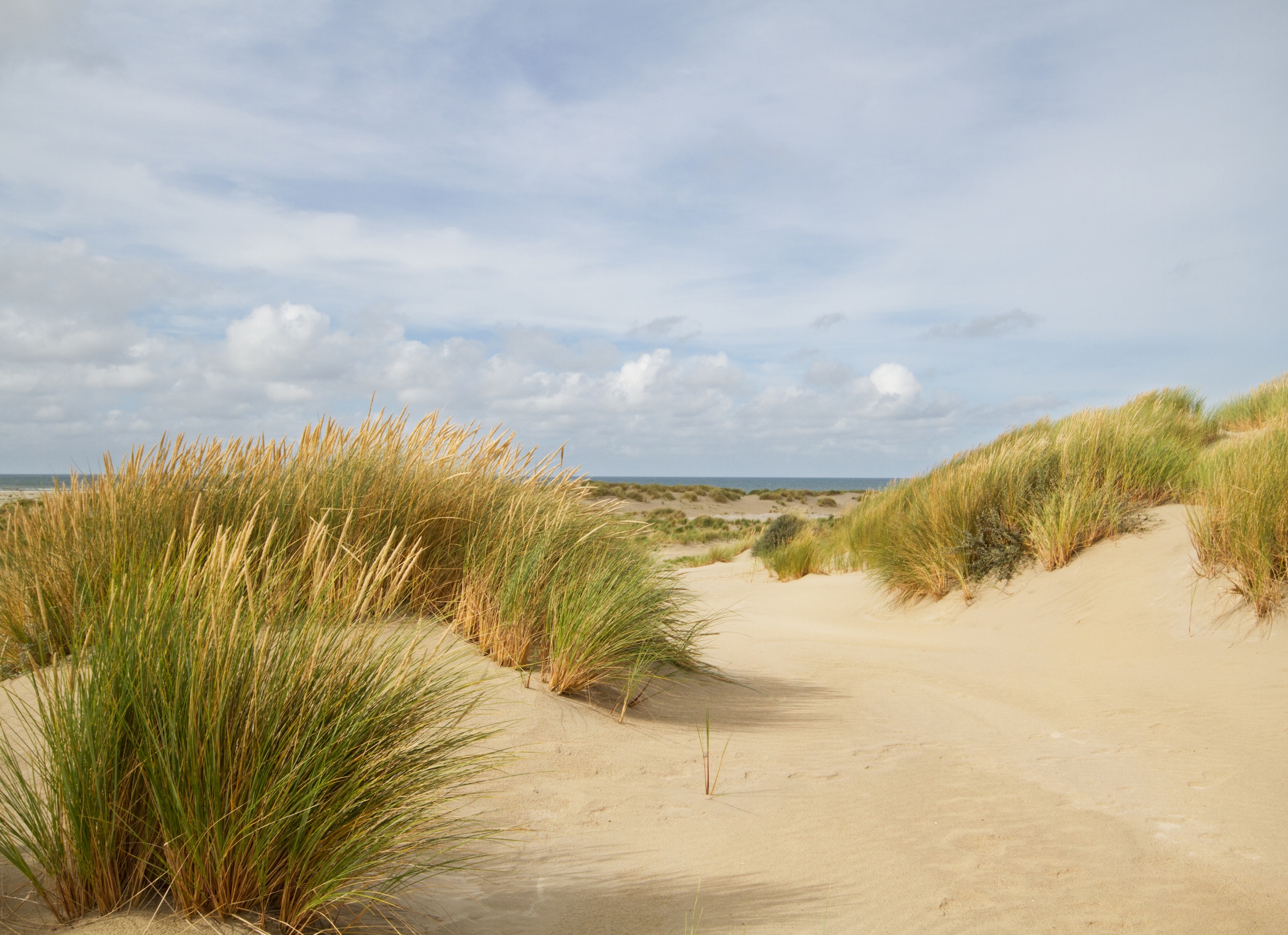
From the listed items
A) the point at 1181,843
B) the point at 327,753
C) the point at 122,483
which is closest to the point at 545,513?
the point at 122,483

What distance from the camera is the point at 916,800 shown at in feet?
12.4

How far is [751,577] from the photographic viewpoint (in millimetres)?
15812

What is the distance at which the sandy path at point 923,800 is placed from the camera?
110 inches

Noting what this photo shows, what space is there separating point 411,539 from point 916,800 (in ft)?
11.7

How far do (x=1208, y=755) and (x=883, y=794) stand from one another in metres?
2.19

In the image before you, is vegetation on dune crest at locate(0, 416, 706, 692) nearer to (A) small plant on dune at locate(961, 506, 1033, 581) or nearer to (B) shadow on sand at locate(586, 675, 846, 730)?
(B) shadow on sand at locate(586, 675, 846, 730)

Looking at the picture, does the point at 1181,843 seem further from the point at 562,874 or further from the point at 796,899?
the point at 562,874

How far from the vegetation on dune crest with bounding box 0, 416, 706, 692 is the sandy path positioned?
434 millimetres

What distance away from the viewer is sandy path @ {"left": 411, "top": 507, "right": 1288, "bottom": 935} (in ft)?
9.16

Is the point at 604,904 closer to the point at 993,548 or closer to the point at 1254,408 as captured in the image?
the point at 993,548

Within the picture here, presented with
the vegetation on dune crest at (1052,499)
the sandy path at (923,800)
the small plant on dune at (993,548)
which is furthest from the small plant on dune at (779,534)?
the sandy path at (923,800)

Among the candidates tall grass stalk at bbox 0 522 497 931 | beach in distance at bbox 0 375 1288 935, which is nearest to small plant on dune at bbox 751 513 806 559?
beach in distance at bbox 0 375 1288 935

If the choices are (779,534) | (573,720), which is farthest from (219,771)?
(779,534)

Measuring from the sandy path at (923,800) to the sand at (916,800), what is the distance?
1cm
